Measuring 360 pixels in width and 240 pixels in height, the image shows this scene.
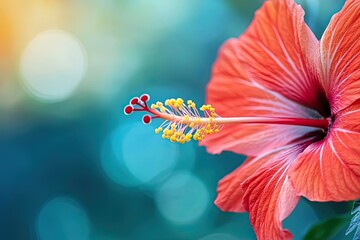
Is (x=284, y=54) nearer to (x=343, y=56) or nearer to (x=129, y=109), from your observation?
(x=343, y=56)

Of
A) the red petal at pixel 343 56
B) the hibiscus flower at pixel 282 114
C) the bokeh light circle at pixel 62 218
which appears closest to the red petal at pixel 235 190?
the hibiscus flower at pixel 282 114

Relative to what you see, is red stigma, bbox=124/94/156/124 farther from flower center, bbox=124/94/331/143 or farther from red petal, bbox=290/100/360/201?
red petal, bbox=290/100/360/201

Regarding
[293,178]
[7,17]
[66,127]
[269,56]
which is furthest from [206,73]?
[293,178]

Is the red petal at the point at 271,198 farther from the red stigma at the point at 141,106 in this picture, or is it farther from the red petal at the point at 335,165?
the red stigma at the point at 141,106

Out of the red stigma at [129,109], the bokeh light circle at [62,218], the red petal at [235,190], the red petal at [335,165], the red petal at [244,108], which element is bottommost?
the red petal at [335,165]

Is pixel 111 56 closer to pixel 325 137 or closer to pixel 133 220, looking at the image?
pixel 133 220

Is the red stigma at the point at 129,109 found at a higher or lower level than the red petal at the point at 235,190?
higher

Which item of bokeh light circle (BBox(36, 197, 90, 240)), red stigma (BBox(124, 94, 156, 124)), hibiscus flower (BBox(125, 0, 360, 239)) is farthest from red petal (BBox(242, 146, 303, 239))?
bokeh light circle (BBox(36, 197, 90, 240))

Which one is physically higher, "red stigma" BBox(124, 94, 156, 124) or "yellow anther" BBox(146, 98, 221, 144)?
"red stigma" BBox(124, 94, 156, 124)
